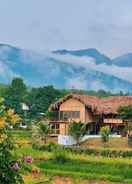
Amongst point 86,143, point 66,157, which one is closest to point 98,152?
point 66,157

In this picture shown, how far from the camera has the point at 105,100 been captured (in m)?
67.2

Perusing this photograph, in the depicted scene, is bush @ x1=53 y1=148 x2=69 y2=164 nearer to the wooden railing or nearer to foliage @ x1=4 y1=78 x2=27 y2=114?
the wooden railing

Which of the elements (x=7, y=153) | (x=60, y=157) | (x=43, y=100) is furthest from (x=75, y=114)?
(x=7, y=153)

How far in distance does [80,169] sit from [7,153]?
97.7 ft

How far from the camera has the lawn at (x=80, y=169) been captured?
37844 millimetres

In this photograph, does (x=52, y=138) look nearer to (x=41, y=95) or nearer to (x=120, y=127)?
(x=120, y=127)

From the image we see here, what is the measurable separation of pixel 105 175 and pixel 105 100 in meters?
28.7

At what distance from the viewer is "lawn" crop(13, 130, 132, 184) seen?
37.8m

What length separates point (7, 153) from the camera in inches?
476

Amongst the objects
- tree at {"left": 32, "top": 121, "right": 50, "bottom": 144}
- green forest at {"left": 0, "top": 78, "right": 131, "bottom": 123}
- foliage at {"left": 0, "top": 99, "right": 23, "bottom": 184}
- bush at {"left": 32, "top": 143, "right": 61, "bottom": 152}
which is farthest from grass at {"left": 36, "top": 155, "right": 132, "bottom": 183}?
green forest at {"left": 0, "top": 78, "right": 131, "bottom": 123}

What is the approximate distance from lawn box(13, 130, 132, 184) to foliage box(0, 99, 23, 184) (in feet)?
72.9

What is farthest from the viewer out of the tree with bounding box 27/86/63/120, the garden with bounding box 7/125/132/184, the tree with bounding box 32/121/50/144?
the tree with bounding box 27/86/63/120

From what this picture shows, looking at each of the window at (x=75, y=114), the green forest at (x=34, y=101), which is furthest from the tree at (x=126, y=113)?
the green forest at (x=34, y=101)

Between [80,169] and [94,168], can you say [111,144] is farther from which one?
[80,169]
